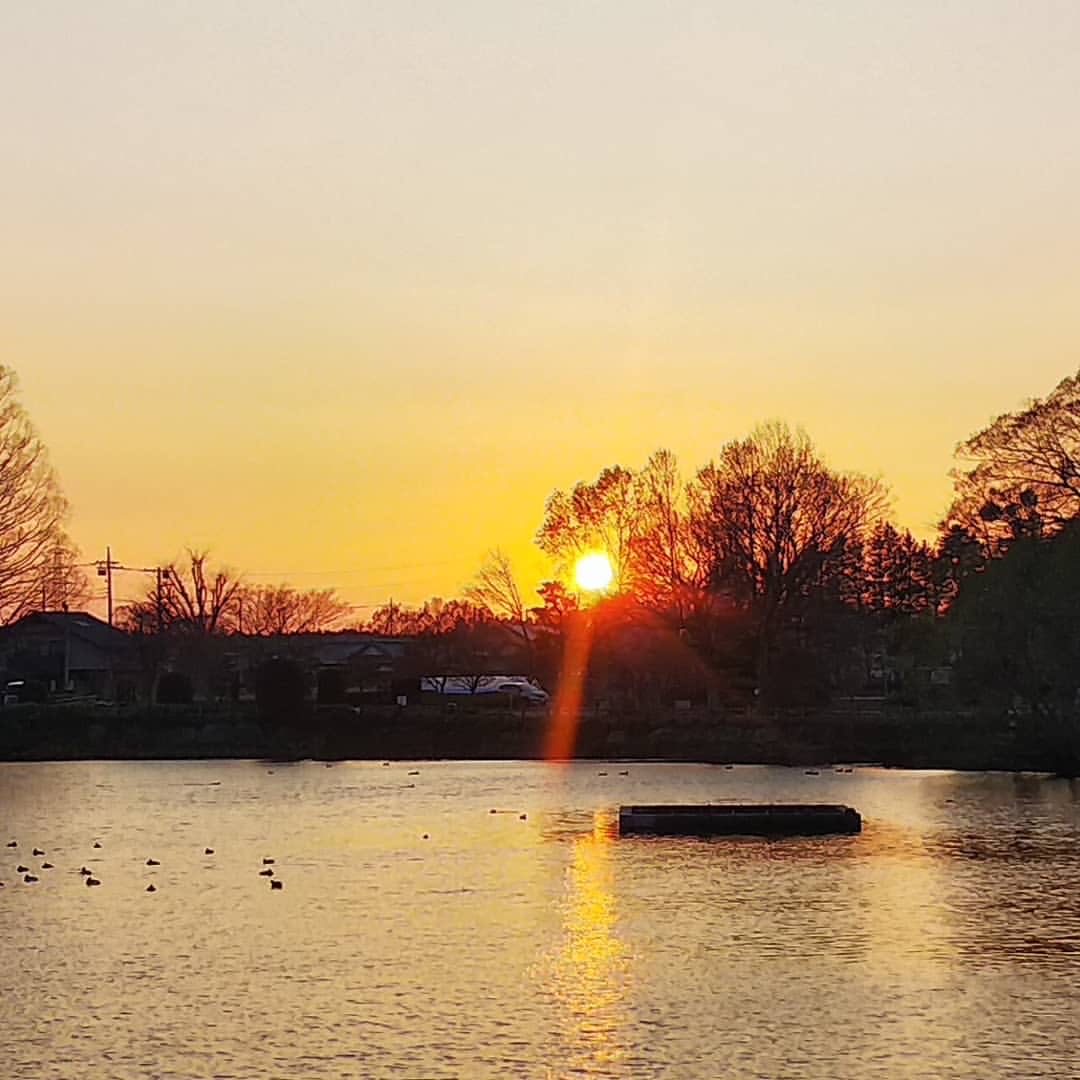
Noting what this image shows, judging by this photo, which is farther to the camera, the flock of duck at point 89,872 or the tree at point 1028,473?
the tree at point 1028,473

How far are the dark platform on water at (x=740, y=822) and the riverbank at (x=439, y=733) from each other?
105ft

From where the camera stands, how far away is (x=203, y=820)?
4991 centimetres

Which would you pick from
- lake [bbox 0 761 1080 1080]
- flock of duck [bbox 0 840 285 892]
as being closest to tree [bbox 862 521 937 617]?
lake [bbox 0 761 1080 1080]

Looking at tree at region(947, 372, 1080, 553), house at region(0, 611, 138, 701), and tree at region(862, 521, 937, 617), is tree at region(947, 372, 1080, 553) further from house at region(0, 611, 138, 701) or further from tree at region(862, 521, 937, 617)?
house at region(0, 611, 138, 701)

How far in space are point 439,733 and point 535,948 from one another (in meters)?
61.1

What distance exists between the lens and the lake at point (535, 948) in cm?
2023

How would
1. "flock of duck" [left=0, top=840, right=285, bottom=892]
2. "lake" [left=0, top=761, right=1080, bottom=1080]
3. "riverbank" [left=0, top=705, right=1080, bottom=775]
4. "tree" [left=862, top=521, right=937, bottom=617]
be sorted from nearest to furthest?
"lake" [left=0, top=761, right=1080, bottom=1080]
"flock of duck" [left=0, top=840, right=285, bottom=892]
"riverbank" [left=0, top=705, right=1080, bottom=775]
"tree" [left=862, top=521, right=937, bottom=617]

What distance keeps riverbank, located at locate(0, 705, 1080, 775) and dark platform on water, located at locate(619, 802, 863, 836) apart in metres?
32.1

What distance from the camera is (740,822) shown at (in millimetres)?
44531

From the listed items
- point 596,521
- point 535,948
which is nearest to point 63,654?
point 596,521

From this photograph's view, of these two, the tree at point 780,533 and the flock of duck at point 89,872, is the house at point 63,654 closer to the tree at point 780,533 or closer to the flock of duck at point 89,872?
the tree at point 780,533

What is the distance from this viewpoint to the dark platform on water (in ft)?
145

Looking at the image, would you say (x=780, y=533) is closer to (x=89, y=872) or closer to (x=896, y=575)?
(x=896, y=575)

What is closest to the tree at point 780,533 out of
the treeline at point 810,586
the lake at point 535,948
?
the treeline at point 810,586
